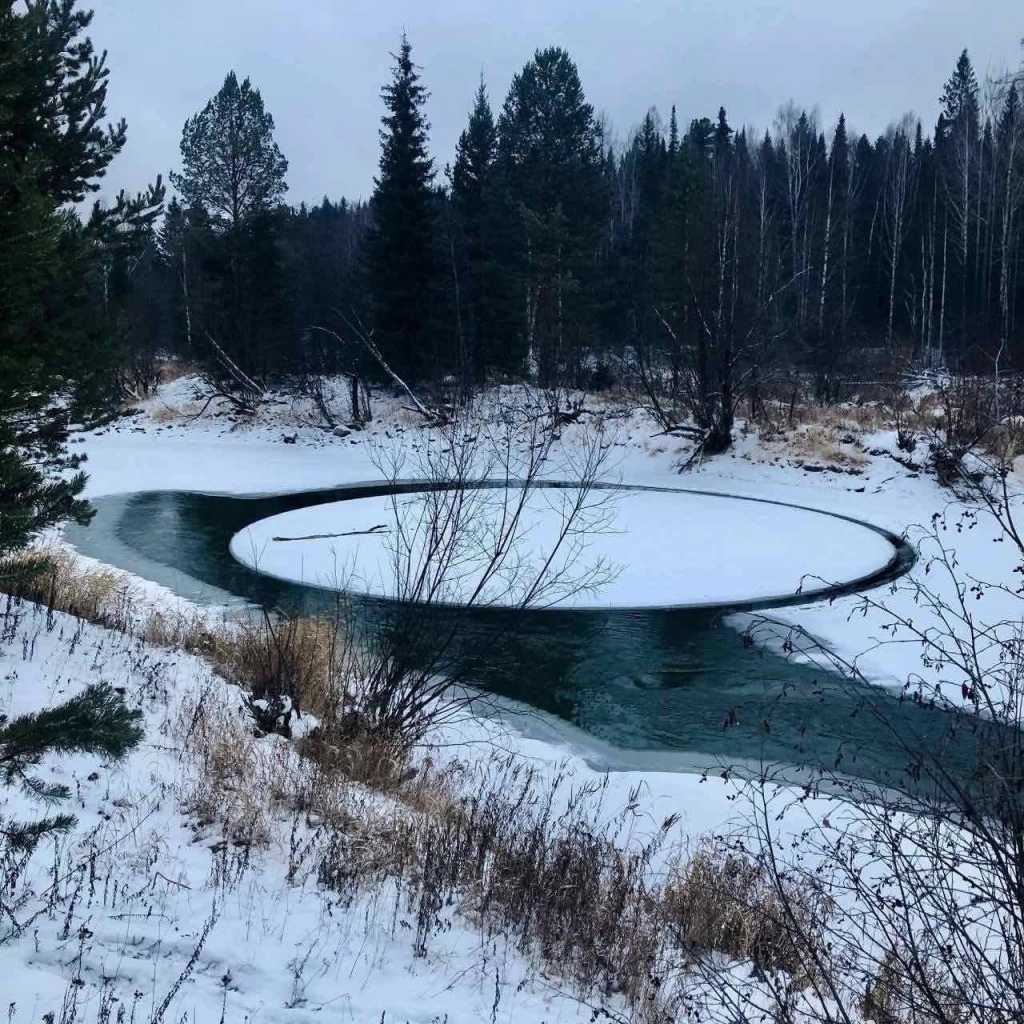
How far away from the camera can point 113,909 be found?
11.8ft

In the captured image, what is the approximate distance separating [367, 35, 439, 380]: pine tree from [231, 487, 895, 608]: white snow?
444 inches

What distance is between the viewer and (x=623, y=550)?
14438 millimetres

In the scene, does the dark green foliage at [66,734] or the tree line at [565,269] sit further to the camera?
the tree line at [565,269]

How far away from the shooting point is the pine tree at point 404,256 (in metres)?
28.8

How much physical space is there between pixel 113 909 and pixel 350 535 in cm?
1138

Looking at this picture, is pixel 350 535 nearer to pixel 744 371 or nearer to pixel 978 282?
pixel 744 371

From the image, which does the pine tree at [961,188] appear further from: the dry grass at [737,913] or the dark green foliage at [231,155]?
the dry grass at [737,913]

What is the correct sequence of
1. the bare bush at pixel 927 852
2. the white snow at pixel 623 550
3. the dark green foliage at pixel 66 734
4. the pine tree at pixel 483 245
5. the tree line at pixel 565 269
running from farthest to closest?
the pine tree at pixel 483 245
the tree line at pixel 565 269
the white snow at pixel 623 550
the bare bush at pixel 927 852
the dark green foliage at pixel 66 734

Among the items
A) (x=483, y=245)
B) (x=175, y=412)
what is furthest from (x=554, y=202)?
(x=175, y=412)

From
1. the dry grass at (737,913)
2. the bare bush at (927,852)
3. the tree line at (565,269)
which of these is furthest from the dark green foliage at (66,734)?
the tree line at (565,269)

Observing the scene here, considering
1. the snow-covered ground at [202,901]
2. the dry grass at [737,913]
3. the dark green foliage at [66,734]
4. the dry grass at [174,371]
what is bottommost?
the dry grass at [737,913]

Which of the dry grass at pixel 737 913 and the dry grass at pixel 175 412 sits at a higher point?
the dry grass at pixel 175 412

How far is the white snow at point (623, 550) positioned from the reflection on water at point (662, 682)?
0.48 meters

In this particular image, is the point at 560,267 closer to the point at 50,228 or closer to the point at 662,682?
the point at 662,682
